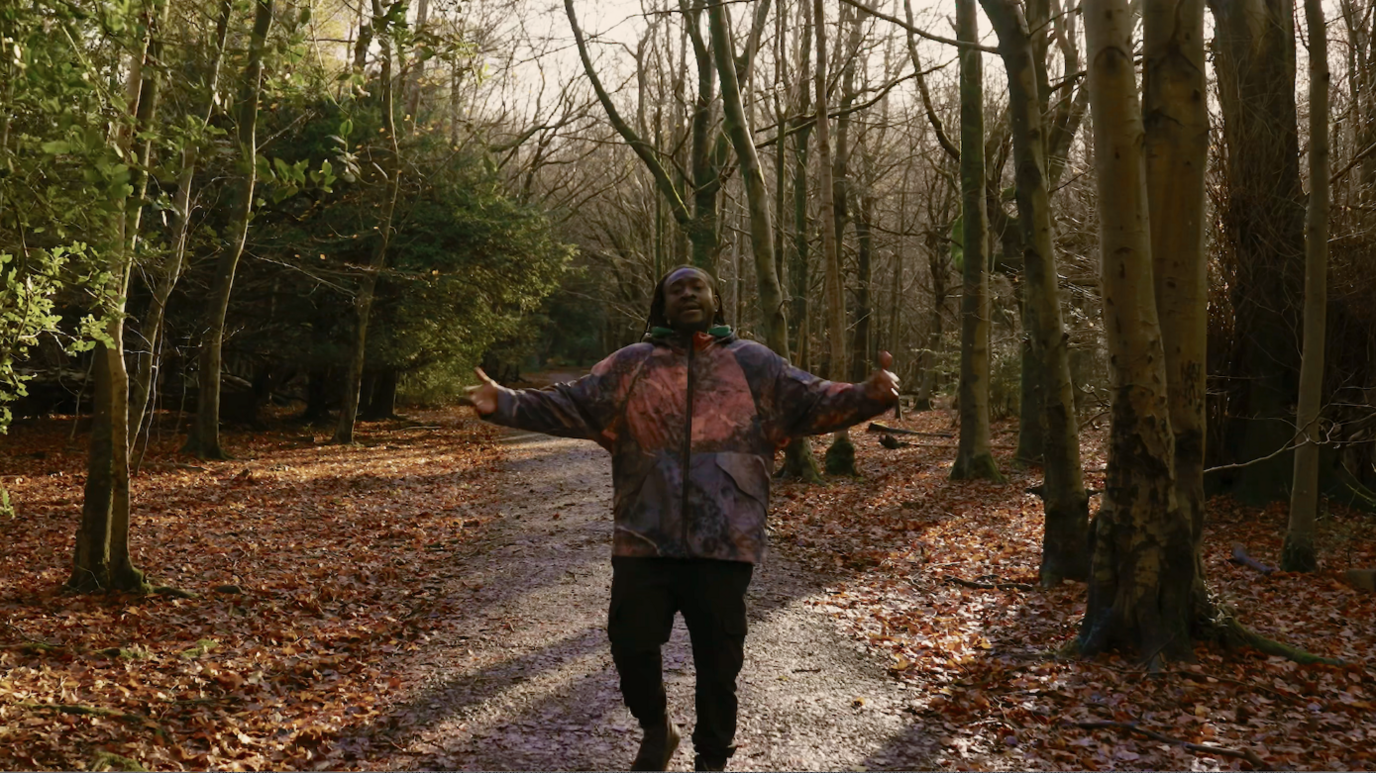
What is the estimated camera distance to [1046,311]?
8.85 metres

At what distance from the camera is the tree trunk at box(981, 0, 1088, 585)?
8.59 metres

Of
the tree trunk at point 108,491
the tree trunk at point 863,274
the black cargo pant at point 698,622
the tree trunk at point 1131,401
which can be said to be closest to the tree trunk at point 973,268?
the tree trunk at point 1131,401

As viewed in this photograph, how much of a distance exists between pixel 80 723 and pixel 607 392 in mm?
3319

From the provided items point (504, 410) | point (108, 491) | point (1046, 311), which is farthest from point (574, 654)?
point (1046, 311)

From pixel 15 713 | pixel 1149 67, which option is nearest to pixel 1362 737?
pixel 1149 67

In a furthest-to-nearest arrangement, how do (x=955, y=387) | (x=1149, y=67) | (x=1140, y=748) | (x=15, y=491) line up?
(x=955, y=387), (x=15, y=491), (x=1149, y=67), (x=1140, y=748)

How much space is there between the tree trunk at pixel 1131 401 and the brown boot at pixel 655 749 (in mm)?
3240

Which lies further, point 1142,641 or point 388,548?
point 388,548

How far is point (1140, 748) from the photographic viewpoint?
16.6 ft

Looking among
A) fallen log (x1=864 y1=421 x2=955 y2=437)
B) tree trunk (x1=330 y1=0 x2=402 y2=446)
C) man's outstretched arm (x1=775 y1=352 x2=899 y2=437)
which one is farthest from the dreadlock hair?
fallen log (x1=864 y1=421 x2=955 y2=437)

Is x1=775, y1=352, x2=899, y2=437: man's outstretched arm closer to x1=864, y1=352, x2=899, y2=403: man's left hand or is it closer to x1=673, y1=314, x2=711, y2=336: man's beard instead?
x1=864, y1=352, x2=899, y2=403: man's left hand

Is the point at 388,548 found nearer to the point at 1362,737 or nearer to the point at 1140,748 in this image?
the point at 1140,748

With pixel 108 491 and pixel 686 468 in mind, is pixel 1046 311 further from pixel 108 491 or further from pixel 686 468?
pixel 108 491

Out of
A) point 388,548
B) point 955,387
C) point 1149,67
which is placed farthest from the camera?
point 955,387
